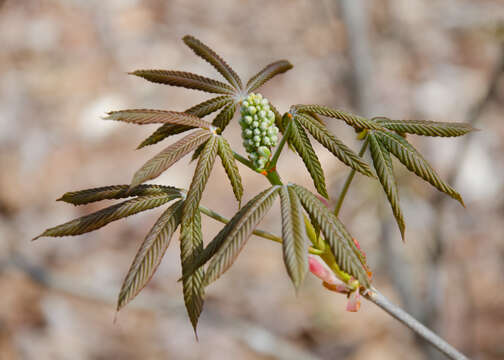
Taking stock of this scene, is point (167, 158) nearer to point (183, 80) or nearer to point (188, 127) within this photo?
point (188, 127)

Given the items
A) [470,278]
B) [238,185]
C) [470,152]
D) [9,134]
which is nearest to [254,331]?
[470,278]

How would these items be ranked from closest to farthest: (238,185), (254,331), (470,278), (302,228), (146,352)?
(302,228), (238,185), (254,331), (146,352), (470,278)

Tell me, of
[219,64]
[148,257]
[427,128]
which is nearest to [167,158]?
[148,257]

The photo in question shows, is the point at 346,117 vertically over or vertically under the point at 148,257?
over

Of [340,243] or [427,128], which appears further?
[427,128]

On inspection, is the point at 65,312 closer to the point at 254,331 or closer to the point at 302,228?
the point at 254,331
